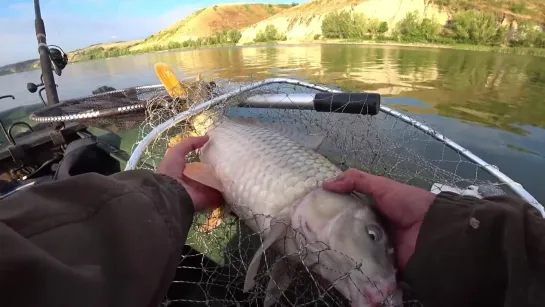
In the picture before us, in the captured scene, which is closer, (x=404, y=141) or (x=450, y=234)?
(x=450, y=234)

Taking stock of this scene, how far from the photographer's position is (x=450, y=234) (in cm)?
117

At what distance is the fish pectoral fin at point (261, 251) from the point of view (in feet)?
5.09

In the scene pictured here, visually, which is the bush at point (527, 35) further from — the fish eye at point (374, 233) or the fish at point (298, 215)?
A: the fish eye at point (374, 233)

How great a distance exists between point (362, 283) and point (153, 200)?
922 mm

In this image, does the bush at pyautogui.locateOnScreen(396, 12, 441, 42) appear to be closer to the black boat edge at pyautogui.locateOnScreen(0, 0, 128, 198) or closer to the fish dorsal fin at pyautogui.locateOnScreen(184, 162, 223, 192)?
the black boat edge at pyautogui.locateOnScreen(0, 0, 128, 198)

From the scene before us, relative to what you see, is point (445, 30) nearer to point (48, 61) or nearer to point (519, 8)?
point (519, 8)

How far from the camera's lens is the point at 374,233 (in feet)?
5.08

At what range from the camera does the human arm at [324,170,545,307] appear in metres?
0.97

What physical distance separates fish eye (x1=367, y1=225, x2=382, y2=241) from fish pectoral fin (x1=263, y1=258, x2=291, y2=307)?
44 cm

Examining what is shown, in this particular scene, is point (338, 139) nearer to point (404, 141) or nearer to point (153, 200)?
point (404, 141)

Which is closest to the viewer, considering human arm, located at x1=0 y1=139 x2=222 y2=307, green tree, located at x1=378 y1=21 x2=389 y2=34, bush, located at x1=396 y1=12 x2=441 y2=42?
human arm, located at x1=0 y1=139 x2=222 y2=307

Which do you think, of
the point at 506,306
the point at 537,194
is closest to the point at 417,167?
the point at 537,194

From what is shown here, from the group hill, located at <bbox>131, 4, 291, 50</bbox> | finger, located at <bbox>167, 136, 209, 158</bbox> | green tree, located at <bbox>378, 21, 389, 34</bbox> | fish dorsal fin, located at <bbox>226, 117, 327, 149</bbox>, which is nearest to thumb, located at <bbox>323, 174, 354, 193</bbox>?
finger, located at <bbox>167, 136, 209, 158</bbox>

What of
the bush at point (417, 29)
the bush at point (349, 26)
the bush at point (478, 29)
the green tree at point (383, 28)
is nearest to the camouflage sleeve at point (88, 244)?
the bush at point (478, 29)
